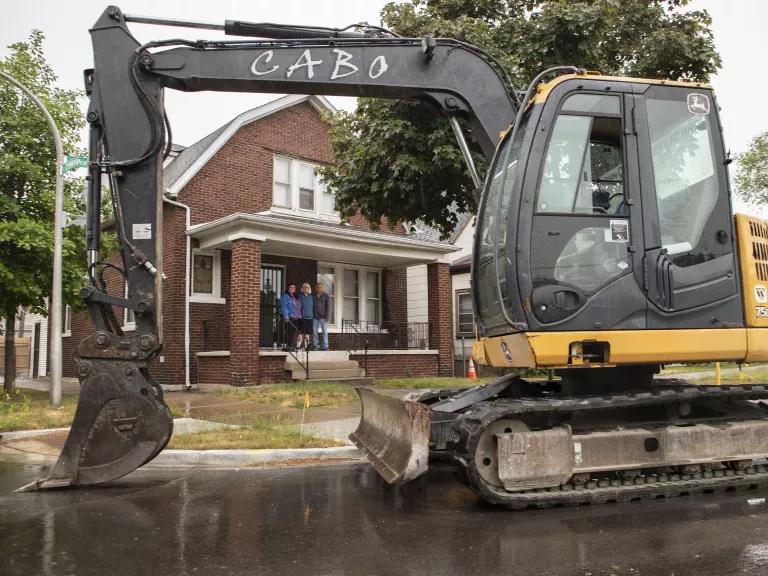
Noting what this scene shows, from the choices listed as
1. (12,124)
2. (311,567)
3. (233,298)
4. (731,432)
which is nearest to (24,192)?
(12,124)

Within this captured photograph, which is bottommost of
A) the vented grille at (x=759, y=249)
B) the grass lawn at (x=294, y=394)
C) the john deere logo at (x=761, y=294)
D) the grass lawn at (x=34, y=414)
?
the grass lawn at (x=34, y=414)

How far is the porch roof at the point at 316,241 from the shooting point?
14.4m

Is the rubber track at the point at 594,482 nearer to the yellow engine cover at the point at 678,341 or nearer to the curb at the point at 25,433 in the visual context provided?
the yellow engine cover at the point at 678,341

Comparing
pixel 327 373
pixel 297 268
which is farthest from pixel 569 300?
pixel 297 268

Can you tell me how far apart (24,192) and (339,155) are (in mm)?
6411

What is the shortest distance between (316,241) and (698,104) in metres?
11.1

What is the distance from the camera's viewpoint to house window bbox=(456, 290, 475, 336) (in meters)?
22.3

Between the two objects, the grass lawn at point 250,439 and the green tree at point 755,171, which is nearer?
the grass lawn at point 250,439

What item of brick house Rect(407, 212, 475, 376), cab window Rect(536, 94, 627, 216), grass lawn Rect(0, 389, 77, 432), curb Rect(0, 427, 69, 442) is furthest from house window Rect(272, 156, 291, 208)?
cab window Rect(536, 94, 627, 216)

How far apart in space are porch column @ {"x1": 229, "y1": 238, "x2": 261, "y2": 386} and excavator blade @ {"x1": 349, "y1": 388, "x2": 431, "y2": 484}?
7520 mm

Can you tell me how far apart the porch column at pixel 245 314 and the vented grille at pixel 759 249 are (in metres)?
10.5

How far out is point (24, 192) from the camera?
1305 cm

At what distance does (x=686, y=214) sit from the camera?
16.8 feet

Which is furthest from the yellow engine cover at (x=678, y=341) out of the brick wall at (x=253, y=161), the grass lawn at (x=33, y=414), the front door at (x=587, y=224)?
the brick wall at (x=253, y=161)
